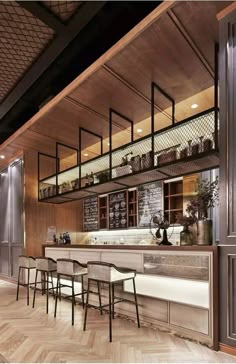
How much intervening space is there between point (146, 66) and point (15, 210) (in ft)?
16.7

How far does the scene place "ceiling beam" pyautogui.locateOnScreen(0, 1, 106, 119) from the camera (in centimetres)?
295

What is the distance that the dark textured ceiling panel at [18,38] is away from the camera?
294 centimetres

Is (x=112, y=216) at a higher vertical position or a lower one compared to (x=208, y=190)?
lower

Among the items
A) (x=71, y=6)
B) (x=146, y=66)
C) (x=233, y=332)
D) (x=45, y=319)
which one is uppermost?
(x=71, y=6)

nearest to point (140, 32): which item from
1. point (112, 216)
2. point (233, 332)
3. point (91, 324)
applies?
point (233, 332)

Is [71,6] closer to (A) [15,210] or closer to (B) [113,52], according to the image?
(B) [113,52]

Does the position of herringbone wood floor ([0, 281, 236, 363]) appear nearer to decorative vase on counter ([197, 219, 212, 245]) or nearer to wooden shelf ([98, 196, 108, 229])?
decorative vase on counter ([197, 219, 212, 245])

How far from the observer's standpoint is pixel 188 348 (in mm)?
2791

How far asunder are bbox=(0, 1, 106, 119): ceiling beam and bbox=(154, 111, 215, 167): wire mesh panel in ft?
5.24

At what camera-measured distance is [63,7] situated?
292cm

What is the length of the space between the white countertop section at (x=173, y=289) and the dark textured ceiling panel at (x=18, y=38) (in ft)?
A: 10.1

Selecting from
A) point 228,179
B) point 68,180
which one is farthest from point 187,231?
point 68,180

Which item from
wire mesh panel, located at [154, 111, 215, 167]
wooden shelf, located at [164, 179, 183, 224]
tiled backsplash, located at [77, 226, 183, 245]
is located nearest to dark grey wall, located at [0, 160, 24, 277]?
tiled backsplash, located at [77, 226, 183, 245]

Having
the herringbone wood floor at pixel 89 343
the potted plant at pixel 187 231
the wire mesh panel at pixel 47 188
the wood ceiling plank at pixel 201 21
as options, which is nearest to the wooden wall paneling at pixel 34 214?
the wire mesh panel at pixel 47 188
